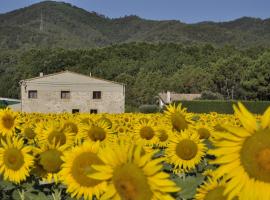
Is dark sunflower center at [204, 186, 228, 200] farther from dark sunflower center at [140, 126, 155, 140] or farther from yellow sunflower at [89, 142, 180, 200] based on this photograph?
dark sunflower center at [140, 126, 155, 140]

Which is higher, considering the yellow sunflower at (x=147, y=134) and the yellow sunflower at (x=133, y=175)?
the yellow sunflower at (x=133, y=175)

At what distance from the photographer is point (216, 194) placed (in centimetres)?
209

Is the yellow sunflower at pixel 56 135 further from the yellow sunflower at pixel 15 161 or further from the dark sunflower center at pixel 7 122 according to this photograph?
the dark sunflower center at pixel 7 122

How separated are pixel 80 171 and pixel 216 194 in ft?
3.09

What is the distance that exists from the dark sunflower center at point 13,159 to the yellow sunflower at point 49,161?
0.12 meters

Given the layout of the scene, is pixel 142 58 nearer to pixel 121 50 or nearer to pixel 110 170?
pixel 121 50

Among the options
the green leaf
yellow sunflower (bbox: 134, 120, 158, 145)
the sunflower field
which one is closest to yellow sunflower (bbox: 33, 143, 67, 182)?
the sunflower field

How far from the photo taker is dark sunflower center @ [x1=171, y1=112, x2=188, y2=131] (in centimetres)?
505

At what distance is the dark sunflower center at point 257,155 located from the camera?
5.60 feet

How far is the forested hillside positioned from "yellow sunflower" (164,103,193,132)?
88.9m

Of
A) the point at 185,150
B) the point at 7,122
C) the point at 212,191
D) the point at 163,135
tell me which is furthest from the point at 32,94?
the point at 212,191

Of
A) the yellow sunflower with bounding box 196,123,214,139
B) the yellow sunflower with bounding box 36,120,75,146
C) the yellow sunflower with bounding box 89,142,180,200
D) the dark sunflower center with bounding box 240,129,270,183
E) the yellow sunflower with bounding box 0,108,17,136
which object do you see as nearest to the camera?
the dark sunflower center with bounding box 240,129,270,183

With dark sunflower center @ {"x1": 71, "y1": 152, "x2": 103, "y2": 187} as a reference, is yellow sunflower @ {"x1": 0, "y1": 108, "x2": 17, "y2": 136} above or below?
above

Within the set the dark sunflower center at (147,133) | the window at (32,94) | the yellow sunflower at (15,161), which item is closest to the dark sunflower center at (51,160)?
the yellow sunflower at (15,161)
